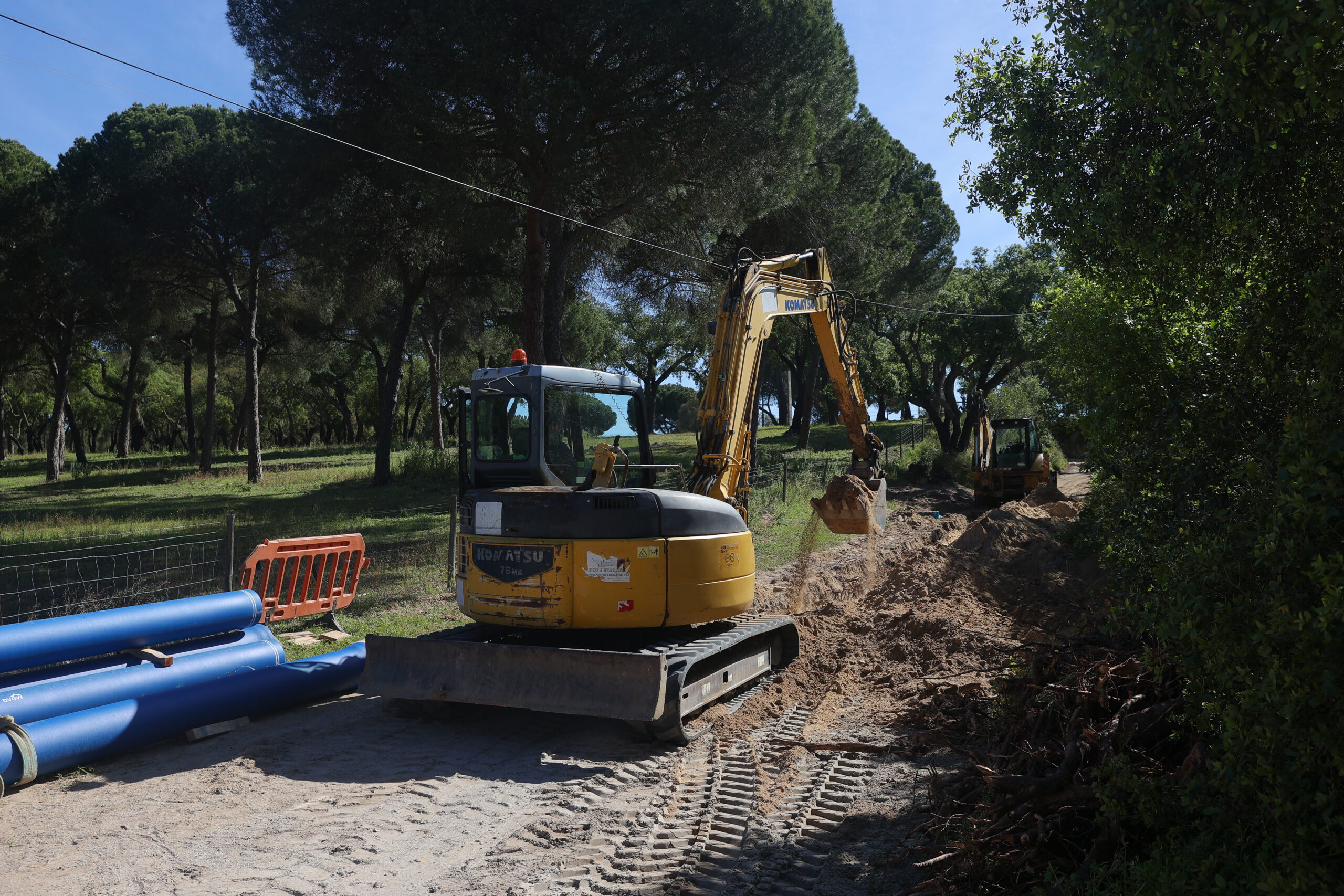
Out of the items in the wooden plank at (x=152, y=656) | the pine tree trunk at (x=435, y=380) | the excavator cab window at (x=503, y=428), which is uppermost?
the pine tree trunk at (x=435, y=380)

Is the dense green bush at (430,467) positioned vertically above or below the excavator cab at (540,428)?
below

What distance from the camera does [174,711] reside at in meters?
6.29

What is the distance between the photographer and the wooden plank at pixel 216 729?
643 cm

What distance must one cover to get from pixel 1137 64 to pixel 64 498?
27.9m

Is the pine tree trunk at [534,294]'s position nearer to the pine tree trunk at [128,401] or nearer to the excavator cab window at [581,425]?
the excavator cab window at [581,425]

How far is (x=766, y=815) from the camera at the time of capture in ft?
16.7

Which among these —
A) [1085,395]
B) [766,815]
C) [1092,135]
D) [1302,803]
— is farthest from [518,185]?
[1302,803]

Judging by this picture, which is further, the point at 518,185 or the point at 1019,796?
the point at 518,185

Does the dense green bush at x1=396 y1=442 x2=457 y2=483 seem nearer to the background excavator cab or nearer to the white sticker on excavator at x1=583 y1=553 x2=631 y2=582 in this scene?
the background excavator cab

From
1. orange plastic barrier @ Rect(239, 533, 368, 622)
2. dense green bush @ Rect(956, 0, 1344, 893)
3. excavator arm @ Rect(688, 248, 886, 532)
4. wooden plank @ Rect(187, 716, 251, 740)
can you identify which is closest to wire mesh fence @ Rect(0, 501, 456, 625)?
orange plastic barrier @ Rect(239, 533, 368, 622)

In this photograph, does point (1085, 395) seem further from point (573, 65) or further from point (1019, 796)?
point (573, 65)

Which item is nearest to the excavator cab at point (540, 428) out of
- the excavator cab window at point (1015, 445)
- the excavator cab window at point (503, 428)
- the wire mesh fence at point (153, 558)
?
the excavator cab window at point (503, 428)

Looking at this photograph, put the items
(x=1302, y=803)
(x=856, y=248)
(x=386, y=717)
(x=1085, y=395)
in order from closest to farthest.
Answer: (x=1302, y=803)
(x=386, y=717)
(x=1085, y=395)
(x=856, y=248)

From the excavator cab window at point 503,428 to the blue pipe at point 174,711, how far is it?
230 cm
